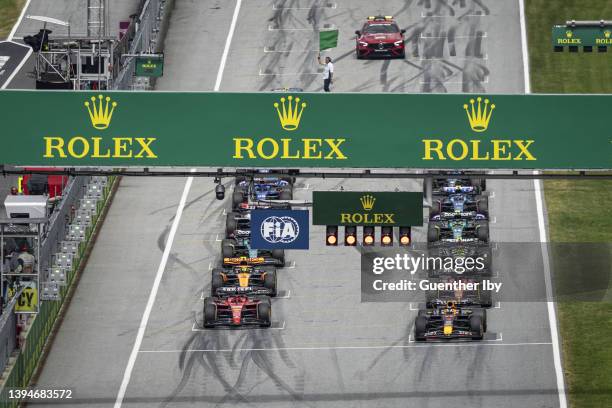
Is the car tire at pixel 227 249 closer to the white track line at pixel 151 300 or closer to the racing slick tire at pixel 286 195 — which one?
the white track line at pixel 151 300

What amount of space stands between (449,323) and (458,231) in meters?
6.24

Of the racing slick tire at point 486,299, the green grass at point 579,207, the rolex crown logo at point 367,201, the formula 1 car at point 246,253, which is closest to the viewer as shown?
the rolex crown logo at point 367,201

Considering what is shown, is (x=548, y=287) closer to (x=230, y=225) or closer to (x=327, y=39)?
(x=230, y=225)

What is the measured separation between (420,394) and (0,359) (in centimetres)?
1093

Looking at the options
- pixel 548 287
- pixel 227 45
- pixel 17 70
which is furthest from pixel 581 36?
pixel 17 70

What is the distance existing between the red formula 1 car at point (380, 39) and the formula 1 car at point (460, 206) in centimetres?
1396

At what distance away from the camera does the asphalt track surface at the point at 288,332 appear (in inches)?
1828

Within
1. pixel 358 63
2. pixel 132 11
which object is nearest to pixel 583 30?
pixel 358 63

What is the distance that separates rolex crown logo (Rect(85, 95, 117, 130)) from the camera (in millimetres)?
39156

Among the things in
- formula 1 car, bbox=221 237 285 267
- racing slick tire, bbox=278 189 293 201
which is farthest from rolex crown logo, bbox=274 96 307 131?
racing slick tire, bbox=278 189 293 201

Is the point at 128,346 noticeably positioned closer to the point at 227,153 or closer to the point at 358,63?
the point at 227,153

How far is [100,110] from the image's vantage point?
129ft

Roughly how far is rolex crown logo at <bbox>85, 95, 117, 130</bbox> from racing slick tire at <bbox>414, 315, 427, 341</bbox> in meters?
13.1

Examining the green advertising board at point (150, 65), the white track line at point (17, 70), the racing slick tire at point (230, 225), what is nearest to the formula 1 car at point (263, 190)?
the racing slick tire at point (230, 225)
